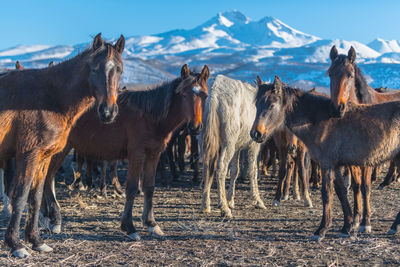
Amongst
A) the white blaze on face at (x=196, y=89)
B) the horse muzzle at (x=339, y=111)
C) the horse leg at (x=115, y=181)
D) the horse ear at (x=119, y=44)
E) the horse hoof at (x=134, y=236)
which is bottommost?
the horse hoof at (x=134, y=236)

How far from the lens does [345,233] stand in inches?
221

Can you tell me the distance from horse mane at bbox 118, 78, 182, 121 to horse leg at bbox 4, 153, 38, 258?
1.80 meters

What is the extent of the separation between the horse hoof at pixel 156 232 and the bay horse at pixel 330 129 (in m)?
1.97

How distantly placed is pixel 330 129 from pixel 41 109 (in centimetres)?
391

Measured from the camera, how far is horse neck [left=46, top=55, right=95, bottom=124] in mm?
4676

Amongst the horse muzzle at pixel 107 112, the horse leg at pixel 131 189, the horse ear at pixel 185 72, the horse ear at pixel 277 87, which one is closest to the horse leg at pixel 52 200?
the horse leg at pixel 131 189

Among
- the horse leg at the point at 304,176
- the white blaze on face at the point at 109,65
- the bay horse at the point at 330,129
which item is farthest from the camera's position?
the horse leg at the point at 304,176

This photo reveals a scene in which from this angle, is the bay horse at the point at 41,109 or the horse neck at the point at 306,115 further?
the horse neck at the point at 306,115

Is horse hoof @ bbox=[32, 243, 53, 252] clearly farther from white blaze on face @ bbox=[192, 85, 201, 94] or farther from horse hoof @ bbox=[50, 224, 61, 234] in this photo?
white blaze on face @ bbox=[192, 85, 201, 94]

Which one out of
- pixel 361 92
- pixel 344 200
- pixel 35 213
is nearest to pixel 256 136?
pixel 344 200

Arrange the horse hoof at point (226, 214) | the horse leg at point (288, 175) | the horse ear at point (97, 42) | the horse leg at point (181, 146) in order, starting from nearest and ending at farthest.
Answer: the horse ear at point (97, 42)
the horse hoof at point (226, 214)
the horse leg at point (288, 175)
the horse leg at point (181, 146)

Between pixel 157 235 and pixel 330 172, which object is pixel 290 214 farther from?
pixel 157 235

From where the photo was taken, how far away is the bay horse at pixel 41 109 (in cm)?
441

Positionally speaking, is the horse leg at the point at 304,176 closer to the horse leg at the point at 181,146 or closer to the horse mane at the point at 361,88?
the horse mane at the point at 361,88
